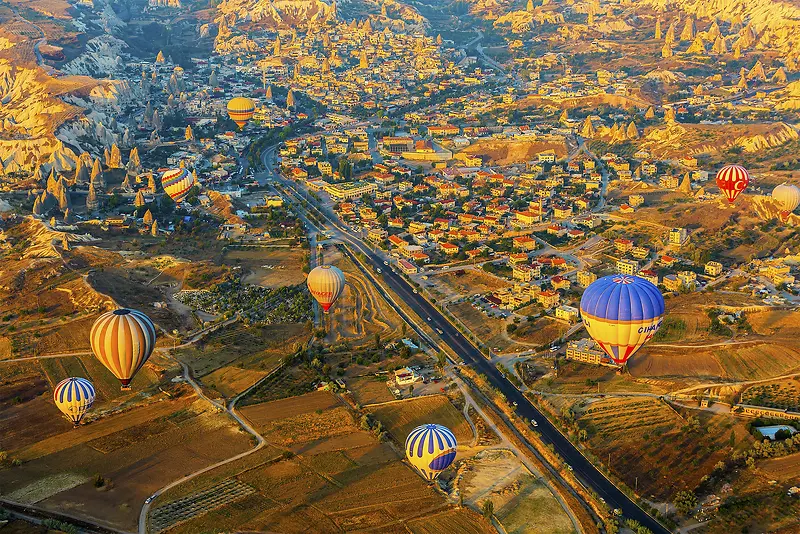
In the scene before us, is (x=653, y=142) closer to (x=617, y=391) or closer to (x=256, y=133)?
(x=256, y=133)

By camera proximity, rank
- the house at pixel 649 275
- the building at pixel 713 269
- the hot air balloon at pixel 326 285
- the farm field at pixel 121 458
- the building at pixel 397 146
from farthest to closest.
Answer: the building at pixel 397 146 → the building at pixel 713 269 → the house at pixel 649 275 → the hot air balloon at pixel 326 285 → the farm field at pixel 121 458

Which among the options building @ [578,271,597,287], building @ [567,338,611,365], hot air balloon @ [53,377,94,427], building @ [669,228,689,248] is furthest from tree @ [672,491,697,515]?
building @ [669,228,689,248]

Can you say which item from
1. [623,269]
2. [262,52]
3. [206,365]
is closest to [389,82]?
[262,52]

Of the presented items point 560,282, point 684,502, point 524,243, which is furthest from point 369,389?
point 524,243

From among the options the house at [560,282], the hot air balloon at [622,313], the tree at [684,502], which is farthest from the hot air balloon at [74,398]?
the house at [560,282]

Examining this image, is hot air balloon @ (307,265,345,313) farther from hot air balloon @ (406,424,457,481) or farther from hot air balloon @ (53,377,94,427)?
hot air balloon @ (406,424,457,481)

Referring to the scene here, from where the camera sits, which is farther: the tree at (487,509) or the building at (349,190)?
the building at (349,190)

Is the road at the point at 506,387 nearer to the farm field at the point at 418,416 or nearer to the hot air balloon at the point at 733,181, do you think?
the farm field at the point at 418,416
